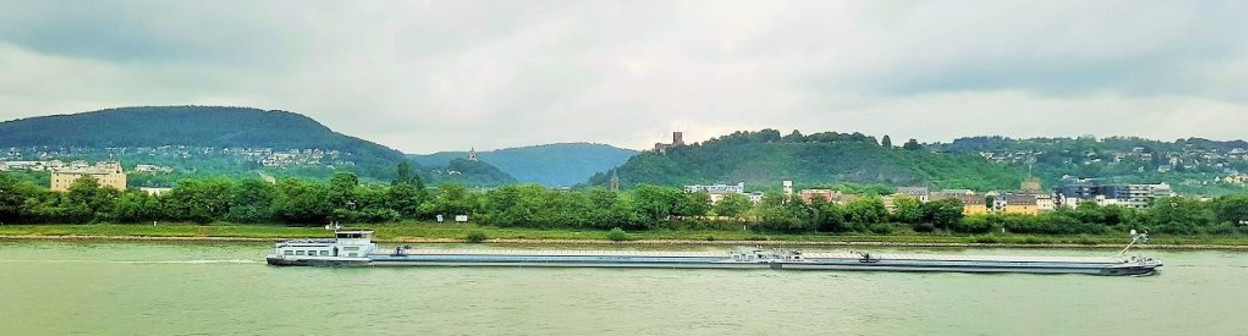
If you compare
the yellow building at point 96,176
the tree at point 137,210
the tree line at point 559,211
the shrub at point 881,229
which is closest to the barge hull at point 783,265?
the tree line at point 559,211

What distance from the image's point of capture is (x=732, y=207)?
63.2 m

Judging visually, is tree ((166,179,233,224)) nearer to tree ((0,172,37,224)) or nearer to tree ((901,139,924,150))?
tree ((0,172,37,224))

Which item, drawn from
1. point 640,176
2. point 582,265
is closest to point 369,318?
point 582,265

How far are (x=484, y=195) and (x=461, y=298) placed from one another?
119ft


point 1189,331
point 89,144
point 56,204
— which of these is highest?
point 89,144

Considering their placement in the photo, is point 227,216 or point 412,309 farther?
point 227,216

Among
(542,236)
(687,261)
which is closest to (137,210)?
(542,236)

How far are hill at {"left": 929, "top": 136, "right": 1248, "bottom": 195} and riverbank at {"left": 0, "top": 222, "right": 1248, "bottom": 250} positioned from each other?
6677 centimetres

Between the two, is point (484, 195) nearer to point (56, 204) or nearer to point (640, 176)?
point (56, 204)

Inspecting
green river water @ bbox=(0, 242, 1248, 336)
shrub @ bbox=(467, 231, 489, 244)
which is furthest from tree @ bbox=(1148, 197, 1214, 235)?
shrub @ bbox=(467, 231, 489, 244)

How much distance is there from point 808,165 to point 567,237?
9058cm

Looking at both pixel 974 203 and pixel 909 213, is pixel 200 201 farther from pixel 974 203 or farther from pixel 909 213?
pixel 974 203

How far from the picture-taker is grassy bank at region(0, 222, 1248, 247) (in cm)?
5312

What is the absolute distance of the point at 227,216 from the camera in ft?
194
